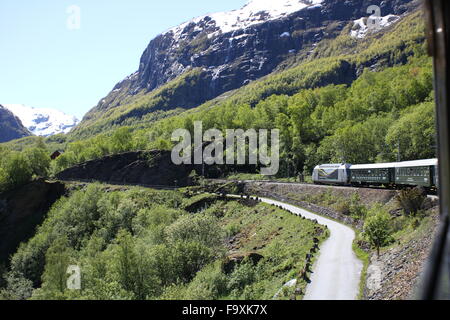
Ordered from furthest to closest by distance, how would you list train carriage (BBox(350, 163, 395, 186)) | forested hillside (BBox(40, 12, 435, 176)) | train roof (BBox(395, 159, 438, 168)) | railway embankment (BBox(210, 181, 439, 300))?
1. forested hillside (BBox(40, 12, 435, 176))
2. train carriage (BBox(350, 163, 395, 186))
3. train roof (BBox(395, 159, 438, 168))
4. railway embankment (BBox(210, 181, 439, 300))

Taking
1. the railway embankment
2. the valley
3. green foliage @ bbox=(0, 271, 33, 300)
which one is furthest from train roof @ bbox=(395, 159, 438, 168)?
green foliage @ bbox=(0, 271, 33, 300)

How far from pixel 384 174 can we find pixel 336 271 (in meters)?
24.0

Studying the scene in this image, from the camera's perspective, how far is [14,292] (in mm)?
51844

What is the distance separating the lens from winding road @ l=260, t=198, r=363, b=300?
793 inches

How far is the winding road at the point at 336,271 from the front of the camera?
20.1 m

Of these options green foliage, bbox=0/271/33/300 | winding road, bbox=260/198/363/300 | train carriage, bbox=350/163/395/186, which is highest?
train carriage, bbox=350/163/395/186

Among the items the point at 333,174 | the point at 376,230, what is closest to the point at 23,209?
the point at 333,174

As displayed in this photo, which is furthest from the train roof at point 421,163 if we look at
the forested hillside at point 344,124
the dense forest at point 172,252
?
the forested hillside at point 344,124

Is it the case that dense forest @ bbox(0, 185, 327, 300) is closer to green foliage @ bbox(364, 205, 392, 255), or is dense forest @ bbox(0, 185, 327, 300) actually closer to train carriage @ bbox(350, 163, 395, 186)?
green foliage @ bbox(364, 205, 392, 255)

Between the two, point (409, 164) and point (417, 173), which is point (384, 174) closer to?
point (409, 164)

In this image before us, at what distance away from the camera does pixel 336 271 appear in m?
24.0

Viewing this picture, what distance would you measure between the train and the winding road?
875 cm

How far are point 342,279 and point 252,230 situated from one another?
26576 mm
